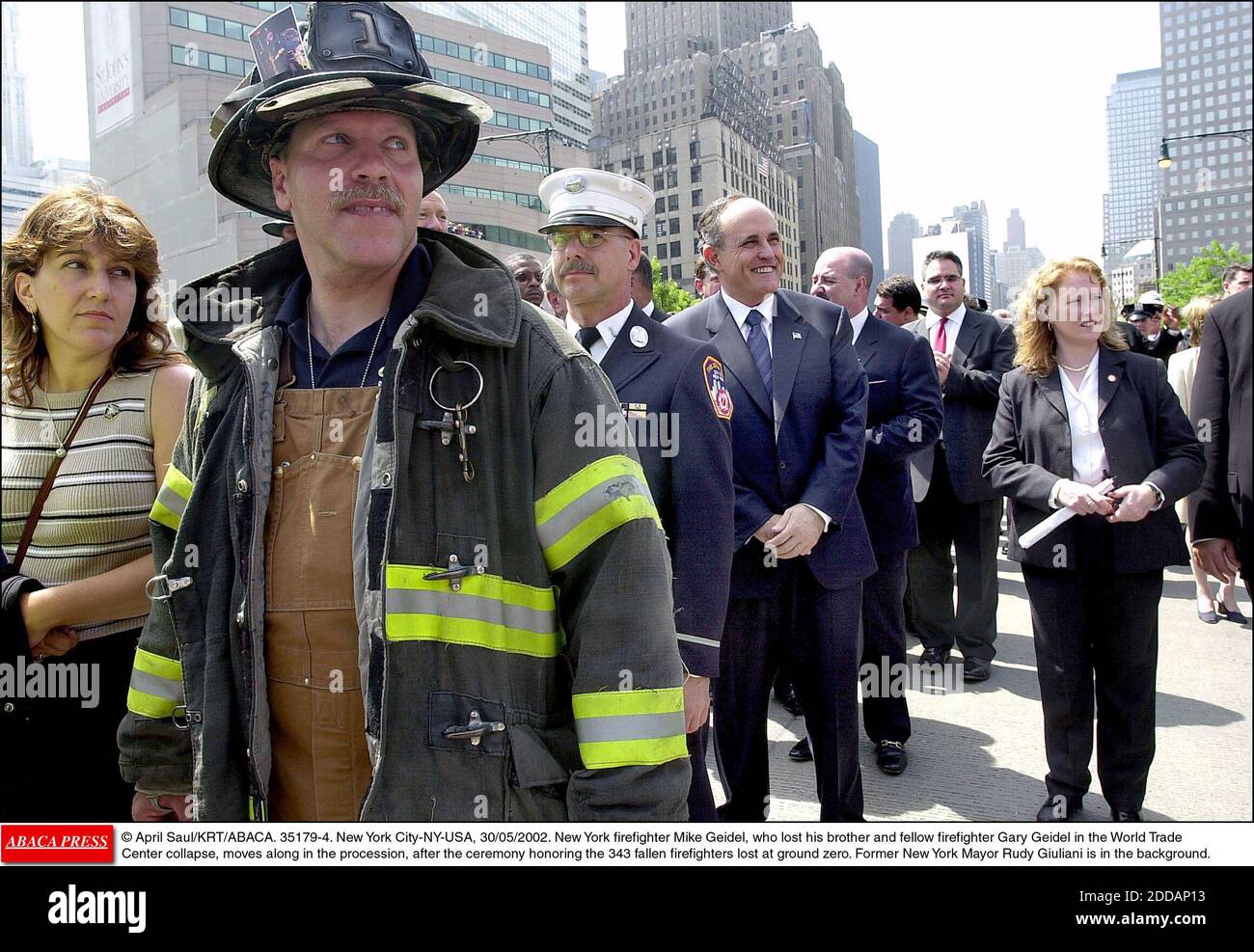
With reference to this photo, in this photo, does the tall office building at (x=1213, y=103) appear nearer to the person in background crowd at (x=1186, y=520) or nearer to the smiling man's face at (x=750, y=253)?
the smiling man's face at (x=750, y=253)

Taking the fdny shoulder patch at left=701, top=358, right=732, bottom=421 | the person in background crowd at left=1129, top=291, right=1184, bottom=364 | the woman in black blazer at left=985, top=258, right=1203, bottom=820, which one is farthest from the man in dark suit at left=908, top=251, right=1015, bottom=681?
the person in background crowd at left=1129, top=291, right=1184, bottom=364

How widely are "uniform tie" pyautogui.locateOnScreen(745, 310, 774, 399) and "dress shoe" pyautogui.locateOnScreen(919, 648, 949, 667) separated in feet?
10.0

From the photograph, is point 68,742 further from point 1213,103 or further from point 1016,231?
point 1016,231

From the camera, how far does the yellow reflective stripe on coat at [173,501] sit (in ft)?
6.53

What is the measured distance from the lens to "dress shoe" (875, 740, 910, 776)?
4204mm

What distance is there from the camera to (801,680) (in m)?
3.39

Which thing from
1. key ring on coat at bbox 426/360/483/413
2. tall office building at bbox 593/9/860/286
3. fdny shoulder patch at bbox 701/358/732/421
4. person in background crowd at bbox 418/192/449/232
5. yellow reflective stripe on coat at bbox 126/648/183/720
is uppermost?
tall office building at bbox 593/9/860/286

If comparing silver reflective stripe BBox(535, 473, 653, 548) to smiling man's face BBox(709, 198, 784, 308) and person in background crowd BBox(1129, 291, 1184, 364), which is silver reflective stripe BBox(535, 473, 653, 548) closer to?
smiling man's face BBox(709, 198, 784, 308)

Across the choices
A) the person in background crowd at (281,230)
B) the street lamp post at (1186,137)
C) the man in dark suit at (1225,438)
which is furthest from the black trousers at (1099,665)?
the person in background crowd at (281,230)

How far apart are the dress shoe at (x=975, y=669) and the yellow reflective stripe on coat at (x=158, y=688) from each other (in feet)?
15.3

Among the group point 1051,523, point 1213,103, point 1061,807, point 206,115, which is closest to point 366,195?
point 1213,103

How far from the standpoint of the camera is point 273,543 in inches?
70.2
